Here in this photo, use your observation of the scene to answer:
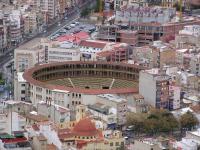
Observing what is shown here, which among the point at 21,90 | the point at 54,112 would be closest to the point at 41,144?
the point at 54,112

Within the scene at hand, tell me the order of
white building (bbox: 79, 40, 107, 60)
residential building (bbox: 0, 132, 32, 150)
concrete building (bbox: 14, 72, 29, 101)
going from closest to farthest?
residential building (bbox: 0, 132, 32, 150) < concrete building (bbox: 14, 72, 29, 101) < white building (bbox: 79, 40, 107, 60)

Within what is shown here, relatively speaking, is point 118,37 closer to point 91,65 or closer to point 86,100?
point 91,65

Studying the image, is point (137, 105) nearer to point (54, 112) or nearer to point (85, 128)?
point (54, 112)

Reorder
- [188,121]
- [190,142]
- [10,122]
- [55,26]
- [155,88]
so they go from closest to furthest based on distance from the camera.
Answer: [190,142] < [10,122] < [188,121] < [155,88] < [55,26]

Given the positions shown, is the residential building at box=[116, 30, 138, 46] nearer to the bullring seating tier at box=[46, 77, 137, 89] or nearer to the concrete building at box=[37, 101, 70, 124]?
the bullring seating tier at box=[46, 77, 137, 89]

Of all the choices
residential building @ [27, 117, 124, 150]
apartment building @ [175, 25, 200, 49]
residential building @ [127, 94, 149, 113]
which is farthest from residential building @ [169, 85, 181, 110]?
apartment building @ [175, 25, 200, 49]

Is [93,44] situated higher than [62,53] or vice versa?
[93,44]
